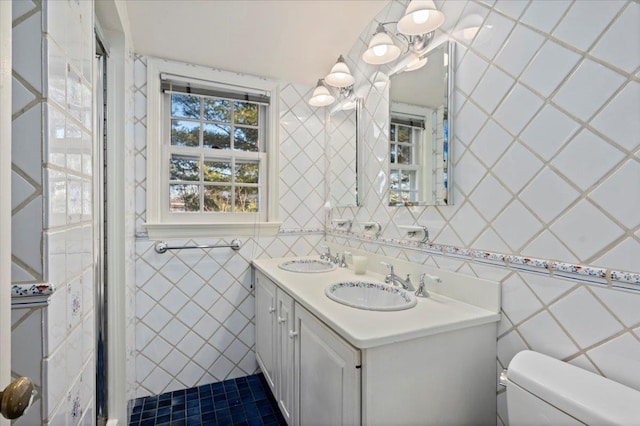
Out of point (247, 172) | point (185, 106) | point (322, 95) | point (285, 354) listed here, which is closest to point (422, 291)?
point (285, 354)

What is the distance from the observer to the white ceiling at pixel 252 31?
1720 mm

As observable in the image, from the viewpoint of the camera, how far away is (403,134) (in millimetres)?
1677

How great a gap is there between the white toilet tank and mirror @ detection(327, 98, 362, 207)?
53.3 inches

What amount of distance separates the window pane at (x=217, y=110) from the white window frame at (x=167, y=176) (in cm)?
14

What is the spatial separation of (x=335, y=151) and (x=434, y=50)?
104 cm

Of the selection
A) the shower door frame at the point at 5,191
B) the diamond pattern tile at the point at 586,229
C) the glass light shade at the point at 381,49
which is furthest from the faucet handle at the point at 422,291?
the shower door frame at the point at 5,191

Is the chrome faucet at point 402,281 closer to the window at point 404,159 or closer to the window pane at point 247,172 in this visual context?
the window at point 404,159

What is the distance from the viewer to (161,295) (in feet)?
6.87

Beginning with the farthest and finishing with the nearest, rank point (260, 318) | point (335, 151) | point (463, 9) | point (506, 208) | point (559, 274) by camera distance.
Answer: point (335, 151) → point (260, 318) → point (463, 9) → point (506, 208) → point (559, 274)

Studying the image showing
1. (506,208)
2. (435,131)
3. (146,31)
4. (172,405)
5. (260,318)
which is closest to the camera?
(506,208)

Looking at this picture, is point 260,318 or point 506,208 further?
point 260,318

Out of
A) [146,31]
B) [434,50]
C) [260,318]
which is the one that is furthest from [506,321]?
[146,31]

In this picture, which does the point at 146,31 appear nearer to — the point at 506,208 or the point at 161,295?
the point at 161,295

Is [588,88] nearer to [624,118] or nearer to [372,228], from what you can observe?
[624,118]
